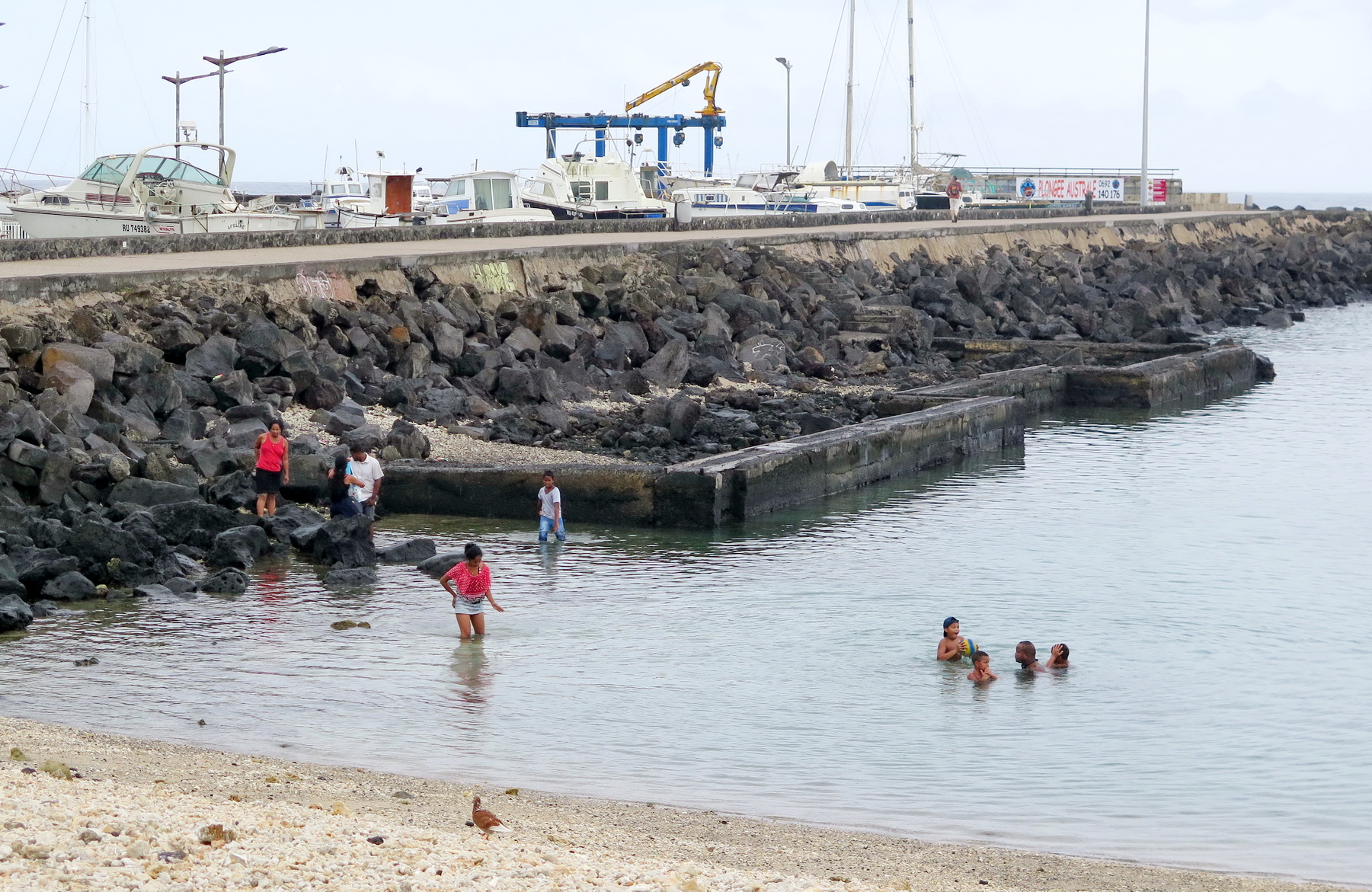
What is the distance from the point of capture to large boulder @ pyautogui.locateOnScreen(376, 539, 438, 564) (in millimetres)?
14547

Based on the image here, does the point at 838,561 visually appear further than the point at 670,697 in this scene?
Yes

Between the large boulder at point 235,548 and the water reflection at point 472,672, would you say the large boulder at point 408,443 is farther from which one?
the water reflection at point 472,672

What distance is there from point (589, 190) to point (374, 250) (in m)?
19.7

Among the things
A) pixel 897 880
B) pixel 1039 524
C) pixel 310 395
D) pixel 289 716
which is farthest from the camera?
pixel 310 395

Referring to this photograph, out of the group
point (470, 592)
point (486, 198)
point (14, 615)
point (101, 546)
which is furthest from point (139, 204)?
point (470, 592)

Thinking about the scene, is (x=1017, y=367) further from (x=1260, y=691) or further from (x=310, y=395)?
(x=1260, y=691)

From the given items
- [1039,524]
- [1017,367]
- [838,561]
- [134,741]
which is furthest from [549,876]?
[1017,367]

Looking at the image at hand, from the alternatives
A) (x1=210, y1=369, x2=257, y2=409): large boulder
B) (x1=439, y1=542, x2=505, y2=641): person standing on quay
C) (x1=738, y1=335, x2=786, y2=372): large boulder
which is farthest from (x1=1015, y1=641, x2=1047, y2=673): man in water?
(x1=738, y1=335, x2=786, y2=372): large boulder

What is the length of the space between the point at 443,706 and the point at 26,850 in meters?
4.58

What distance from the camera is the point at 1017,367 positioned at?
94.0ft

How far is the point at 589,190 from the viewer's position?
46906 millimetres

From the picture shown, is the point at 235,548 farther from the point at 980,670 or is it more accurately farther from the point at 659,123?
the point at 659,123

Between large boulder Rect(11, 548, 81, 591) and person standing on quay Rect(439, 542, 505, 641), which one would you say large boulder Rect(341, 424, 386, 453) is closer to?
large boulder Rect(11, 548, 81, 591)

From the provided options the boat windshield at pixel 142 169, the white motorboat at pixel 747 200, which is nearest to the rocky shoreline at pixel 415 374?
the boat windshield at pixel 142 169
